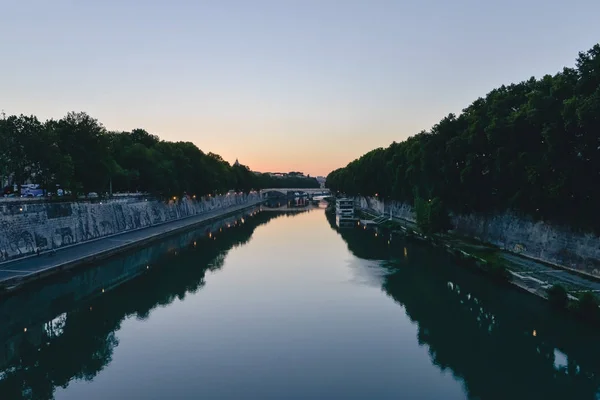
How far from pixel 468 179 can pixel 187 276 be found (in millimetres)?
25569

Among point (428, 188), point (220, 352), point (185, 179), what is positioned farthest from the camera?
point (185, 179)

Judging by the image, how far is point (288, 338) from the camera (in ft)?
67.9

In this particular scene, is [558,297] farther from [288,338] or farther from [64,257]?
[64,257]

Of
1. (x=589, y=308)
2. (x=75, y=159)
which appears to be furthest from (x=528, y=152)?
(x=75, y=159)

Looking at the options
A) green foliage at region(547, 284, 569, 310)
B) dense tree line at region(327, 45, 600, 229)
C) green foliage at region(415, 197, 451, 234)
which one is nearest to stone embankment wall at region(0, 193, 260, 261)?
green foliage at region(415, 197, 451, 234)

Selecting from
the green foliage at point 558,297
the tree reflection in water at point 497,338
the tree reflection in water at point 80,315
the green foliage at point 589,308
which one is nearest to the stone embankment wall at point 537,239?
the tree reflection in water at point 497,338

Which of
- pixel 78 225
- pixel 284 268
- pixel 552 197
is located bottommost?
pixel 284 268

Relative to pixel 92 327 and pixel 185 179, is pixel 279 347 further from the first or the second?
pixel 185 179

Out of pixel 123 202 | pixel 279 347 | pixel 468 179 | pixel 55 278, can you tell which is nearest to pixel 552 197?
pixel 468 179

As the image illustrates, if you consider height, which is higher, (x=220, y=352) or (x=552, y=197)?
(x=552, y=197)

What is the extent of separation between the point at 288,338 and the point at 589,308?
1369 centimetres

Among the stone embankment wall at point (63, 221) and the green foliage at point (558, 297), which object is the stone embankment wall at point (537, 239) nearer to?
the green foliage at point (558, 297)

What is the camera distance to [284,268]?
38.8 metres

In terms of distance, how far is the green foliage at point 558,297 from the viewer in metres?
22.9
